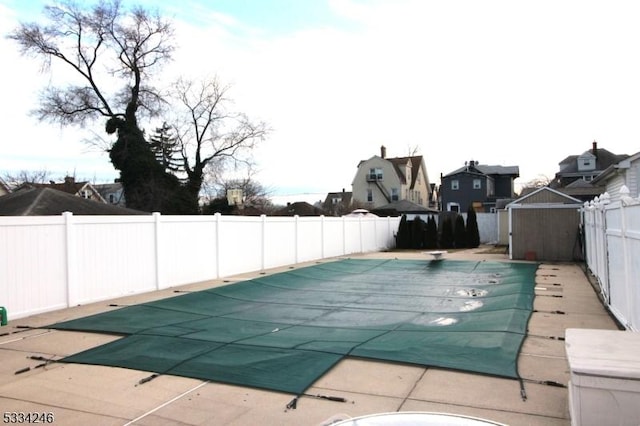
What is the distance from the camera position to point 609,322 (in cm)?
668

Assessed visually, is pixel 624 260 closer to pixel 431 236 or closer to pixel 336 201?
pixel 431 236

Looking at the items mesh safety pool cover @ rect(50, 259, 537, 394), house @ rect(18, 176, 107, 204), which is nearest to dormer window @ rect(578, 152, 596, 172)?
mesh safety pool cover @ rect(50, 259, 537, 394)

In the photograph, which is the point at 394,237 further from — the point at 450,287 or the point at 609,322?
the point at 609,322

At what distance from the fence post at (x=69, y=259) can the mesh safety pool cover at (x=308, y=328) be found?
48.7 inches

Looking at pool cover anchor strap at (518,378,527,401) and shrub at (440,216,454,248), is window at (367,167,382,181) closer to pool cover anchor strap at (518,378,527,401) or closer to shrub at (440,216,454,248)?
shrub at (440,216,454,248)

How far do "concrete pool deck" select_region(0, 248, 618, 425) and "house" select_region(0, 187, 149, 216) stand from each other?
19.9 ft

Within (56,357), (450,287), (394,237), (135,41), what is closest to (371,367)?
(56,357)

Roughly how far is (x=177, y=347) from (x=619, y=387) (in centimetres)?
438

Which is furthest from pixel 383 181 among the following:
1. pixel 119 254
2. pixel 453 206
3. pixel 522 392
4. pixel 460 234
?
pixel 522 392

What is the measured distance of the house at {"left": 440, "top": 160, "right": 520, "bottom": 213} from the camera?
43312 mm

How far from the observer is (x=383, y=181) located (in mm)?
49750

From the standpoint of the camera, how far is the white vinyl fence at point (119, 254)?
297 inches

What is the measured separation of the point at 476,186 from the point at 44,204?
126ft

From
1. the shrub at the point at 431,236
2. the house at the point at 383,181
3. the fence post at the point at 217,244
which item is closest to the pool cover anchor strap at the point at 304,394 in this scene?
the fence post at the point at 217,244
